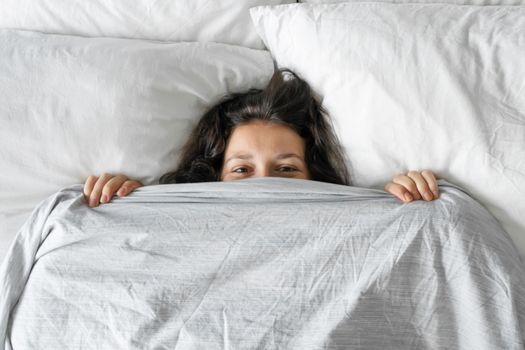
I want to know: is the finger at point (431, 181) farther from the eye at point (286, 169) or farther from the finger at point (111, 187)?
the finger at point (111, 187)

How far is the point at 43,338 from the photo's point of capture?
1025 mm

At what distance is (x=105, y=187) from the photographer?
1175 millimetres

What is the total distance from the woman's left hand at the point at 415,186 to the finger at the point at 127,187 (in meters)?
0.46

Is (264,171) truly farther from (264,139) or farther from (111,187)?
(111,187)

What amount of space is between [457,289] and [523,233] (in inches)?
7.2

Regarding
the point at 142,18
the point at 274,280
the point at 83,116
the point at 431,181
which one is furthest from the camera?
the point at 142,18

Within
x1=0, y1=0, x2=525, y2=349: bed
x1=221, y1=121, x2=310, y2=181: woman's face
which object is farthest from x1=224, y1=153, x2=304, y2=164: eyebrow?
x1=0, y1=0, x2=525, y2=349: bed

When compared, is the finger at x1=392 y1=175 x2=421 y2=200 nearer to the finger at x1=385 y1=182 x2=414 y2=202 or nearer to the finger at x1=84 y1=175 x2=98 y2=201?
the finger at x1=385 y1=182 x2=414 y2=202

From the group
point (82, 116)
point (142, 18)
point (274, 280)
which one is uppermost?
point (142, 18)

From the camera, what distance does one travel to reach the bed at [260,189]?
100cm

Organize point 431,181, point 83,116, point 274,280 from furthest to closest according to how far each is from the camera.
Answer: point 83,116
point 431,181
point 274,280

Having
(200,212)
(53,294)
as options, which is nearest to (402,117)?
(200,212)

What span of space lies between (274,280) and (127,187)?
343mm

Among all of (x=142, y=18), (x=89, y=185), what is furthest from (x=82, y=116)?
(x=142, y=18)
